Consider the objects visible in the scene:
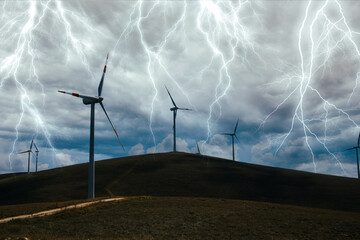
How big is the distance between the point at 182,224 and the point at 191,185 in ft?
174

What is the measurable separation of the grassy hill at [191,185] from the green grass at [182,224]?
119 feet

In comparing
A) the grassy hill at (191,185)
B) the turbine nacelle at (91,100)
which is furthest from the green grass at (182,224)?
the grassy hill at (191,185)

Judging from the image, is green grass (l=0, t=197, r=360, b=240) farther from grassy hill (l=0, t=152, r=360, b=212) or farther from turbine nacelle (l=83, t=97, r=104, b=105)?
grassy hill (l=0, t=152, r=360, b=212)

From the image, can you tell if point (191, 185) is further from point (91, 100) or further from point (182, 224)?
point (182, 224)

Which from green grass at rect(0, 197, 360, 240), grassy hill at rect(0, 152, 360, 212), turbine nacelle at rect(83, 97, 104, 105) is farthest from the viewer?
grassy hill at rect(0, 152, 360, 212)

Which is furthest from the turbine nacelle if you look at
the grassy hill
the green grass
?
the grassy hill

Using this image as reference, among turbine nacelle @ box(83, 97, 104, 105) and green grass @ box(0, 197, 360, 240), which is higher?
turbine nacelle @ box(83, 97, 104, 105)

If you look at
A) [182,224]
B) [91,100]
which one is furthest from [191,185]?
[182,224]

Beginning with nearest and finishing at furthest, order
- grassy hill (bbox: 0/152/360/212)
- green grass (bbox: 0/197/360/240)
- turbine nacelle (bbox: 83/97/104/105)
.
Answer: green grass (bbox: 0/197/360/240) < turbine nacelle (bbox: 83/97/104/105) < grassy hill (bbox: 0/152/360/212)

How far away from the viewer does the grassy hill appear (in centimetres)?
7131

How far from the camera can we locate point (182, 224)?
28141mm

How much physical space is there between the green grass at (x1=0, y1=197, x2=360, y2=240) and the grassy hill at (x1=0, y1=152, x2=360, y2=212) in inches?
1425

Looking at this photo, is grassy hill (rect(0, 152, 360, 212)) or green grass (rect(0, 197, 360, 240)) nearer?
green grass (rect(0, 197, 360, 240))

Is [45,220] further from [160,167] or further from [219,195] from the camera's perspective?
[160,167]
